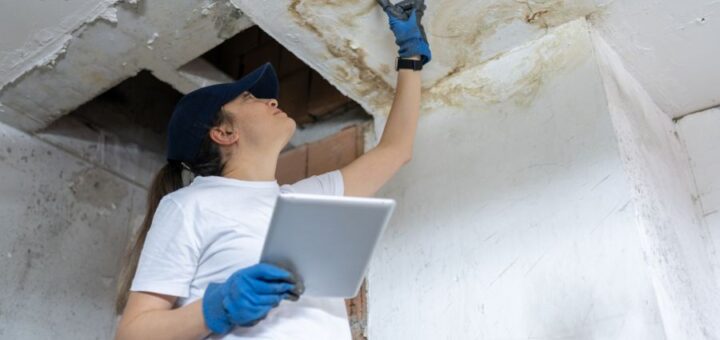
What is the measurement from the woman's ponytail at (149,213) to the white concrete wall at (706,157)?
1.17 metres

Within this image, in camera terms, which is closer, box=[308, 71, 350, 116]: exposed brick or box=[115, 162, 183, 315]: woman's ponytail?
box=[115, 162, 183, 315]: woman's ponytail

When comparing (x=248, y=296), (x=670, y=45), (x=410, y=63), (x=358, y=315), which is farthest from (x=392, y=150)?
(x=670, y=45)

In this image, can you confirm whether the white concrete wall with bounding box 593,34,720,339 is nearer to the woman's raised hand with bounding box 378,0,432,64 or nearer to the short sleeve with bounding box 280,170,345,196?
the woman's raised hand with bounding box 378,0,432,64

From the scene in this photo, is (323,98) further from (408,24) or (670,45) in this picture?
(670,45)

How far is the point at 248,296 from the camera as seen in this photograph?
834 mm

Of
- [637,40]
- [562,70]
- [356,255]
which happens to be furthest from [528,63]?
[356,255]

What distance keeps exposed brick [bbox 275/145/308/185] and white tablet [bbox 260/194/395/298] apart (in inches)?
35.7

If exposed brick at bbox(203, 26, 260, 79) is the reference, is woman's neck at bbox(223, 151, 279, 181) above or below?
below

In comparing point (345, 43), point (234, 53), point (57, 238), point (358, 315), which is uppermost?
point (234, 53)

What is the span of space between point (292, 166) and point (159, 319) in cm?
95

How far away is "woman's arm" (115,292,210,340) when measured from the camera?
2.96 feet

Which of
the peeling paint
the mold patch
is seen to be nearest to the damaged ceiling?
the peeling paint

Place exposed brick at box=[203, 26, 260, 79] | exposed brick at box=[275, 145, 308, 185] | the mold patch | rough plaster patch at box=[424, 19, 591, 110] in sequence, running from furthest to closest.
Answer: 1. exposed brick at box=[203, 26, 260, 79]
2. the mold patch
3. exposed brick at box=[275, 145, 308, 185]
4. rough plaster patch at box=[424, 19, 591, 110]

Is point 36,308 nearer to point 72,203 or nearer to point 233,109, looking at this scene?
point 72,203
